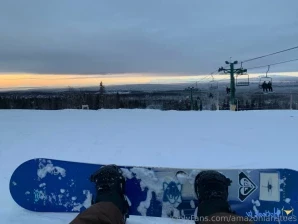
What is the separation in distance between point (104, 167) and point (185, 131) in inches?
139

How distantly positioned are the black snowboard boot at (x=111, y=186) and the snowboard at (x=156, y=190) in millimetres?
127

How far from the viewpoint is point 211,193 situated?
81.0 inches

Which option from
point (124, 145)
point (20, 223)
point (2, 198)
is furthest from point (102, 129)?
point (20, 223)

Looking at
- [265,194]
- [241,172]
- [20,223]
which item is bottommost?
[20,223]

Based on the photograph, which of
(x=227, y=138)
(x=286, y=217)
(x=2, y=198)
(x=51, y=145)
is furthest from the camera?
(x=227, y=138)

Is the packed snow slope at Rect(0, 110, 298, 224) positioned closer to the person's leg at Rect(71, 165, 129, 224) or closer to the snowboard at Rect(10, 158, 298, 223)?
the snowboard at Rect(10, 158, 298, 223)

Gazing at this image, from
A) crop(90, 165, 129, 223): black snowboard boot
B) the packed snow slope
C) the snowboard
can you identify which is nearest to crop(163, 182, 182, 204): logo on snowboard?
the snowboard

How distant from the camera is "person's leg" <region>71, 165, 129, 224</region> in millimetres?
1692

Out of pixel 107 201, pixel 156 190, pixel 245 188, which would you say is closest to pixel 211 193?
pixel 245 188

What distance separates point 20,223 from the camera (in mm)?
2240

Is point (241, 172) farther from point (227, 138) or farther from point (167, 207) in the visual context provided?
point (227, 138)

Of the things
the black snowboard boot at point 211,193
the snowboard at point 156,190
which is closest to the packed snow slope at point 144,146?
the snowboard at point 156,190

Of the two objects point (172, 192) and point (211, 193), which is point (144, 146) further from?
point (211, 193)

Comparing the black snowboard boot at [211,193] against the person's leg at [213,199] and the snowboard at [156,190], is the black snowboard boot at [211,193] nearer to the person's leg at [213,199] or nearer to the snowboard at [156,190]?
the person's leg at [213,199]
